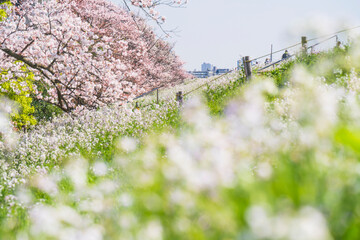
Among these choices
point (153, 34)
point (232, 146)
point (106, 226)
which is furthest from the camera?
point (153, 34)

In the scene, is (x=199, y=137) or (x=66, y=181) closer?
(x=199, y=137)

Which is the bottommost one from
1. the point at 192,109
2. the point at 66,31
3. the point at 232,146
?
the point at 232,146

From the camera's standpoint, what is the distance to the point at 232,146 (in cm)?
183

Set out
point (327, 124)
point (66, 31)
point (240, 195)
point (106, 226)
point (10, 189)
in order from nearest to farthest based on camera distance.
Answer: point (240, 195)
point (327, 124)
point (106, 226)
point (10, 189)
point (66, 31)

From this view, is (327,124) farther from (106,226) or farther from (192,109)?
(106,226)

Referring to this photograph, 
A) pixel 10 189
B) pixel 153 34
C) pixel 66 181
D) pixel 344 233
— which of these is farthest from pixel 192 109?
pixel 153 34

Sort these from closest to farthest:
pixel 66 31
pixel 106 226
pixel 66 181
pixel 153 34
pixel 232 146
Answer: pixel 232 146, pixel 106 226, pixel 66 181, pixel 66 31, pixel 153 34

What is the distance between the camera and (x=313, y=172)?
1.68 m

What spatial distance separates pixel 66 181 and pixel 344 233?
4300 mm

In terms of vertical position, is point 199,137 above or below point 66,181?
below

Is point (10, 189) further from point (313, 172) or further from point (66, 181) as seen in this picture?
point (313, 172)

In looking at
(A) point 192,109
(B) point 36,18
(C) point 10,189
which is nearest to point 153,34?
(B) point 36,18

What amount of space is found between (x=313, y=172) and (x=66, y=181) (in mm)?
4180

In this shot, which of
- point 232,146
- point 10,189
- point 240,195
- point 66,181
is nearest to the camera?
point 240,195
